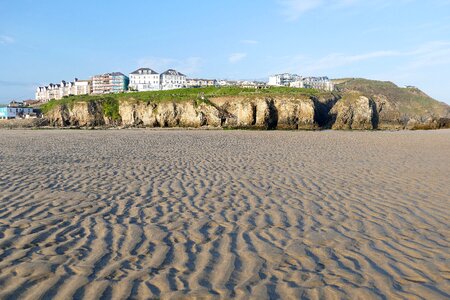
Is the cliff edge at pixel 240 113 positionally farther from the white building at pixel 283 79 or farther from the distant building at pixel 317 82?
the distant building at pixel 317 82

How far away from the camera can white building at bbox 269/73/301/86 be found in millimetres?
158125

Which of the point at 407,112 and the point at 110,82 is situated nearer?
the point at 407,112

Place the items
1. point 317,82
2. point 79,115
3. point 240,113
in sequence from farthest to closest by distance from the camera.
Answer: point 317,82, point 79,115, point 240,113

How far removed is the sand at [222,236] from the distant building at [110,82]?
131 metres

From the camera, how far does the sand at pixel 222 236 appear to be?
4.07m

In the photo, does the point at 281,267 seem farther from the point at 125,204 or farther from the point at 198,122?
the point at 198,122

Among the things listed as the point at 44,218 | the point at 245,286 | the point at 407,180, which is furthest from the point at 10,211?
the point at 407,180

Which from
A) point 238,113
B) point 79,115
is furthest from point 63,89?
point 238,113

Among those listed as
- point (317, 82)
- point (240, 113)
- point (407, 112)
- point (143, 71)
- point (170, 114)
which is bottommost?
point (170, 114)

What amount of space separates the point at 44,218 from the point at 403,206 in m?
7.39

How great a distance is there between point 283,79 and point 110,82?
241 ft

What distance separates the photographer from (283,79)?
527 feet

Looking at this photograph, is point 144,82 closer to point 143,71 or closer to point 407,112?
point 143,71

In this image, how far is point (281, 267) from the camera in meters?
4.62
